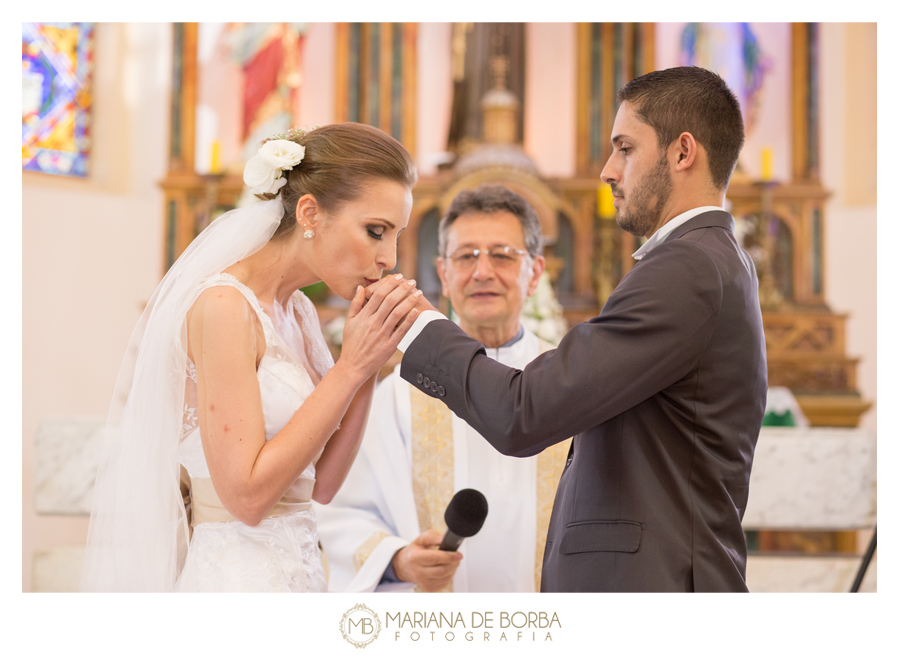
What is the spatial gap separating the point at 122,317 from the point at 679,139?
21.5 feet

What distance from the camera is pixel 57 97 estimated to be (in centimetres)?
743

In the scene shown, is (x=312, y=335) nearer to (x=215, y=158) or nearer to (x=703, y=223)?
(x=703, y=223)

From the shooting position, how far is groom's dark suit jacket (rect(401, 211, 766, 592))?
184cm

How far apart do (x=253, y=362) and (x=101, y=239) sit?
6180mm

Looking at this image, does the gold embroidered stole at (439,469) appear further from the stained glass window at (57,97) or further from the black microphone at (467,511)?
the stained glass window at (57,97)

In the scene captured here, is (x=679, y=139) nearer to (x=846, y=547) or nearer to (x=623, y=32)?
(x=846, y=547)

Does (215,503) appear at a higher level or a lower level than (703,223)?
lower

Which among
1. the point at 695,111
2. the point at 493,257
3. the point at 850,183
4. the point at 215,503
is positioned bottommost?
the point at 215,503

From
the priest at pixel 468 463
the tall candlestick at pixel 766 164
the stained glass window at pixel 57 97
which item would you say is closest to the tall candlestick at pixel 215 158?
the stained glass window at pixel 57 97

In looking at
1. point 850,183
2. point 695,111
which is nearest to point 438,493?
point 695,111

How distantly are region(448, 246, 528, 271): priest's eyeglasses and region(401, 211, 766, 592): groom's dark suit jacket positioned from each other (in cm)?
91

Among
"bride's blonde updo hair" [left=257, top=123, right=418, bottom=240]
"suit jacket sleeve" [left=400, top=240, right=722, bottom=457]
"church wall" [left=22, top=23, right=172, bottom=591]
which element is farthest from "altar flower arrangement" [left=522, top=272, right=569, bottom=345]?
"church wall" [left=22, top=23, right=172, bottom=591]
